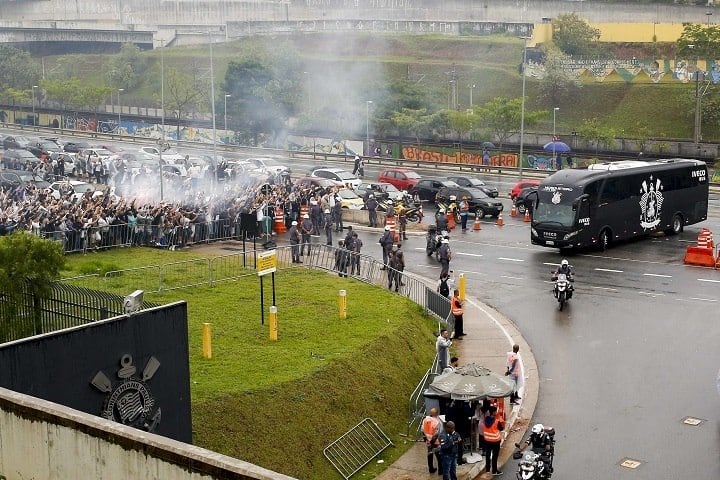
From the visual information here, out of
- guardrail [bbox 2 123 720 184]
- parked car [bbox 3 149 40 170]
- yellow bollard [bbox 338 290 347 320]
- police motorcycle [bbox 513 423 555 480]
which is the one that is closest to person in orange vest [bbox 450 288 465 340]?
yellow bollard [bbox 338 290 347 320]

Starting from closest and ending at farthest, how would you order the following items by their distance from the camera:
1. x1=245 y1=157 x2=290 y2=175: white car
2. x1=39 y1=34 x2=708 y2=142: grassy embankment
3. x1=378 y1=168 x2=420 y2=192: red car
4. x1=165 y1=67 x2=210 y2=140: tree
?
x1=378 y1=168 x2=420 y2=192: red car < x1=245 y1=157 x2=290 y2=175: white car < x1=39 y1=34 x2=708 y2=142: grassy embankment < x1=165 y1=67 x2=210 y2=140: tree

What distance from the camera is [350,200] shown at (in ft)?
154

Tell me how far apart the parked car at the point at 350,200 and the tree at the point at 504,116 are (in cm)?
2640

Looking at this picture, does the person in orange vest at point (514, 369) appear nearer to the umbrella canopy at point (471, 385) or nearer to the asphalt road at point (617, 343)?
the asphalt road at point (617, 343)

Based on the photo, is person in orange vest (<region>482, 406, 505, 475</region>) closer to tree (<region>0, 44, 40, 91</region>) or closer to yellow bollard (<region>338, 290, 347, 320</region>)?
yellow bollard (<region>338, 290, 347, 320</region>)

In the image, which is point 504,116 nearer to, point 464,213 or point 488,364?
point 464,213

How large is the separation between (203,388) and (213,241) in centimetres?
1898

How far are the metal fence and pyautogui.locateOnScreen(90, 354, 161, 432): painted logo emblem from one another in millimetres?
847

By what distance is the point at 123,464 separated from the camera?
12.2m

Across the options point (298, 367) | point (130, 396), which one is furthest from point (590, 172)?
point (130, 396)

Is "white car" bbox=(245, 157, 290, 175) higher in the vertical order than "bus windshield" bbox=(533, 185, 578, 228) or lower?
higher

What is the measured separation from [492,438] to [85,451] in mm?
7924

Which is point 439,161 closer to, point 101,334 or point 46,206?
point 46,206

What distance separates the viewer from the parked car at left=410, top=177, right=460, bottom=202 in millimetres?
50469
